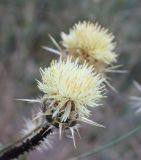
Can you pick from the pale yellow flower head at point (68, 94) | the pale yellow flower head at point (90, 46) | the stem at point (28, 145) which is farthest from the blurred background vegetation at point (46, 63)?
the pale yellow flower head at point (68, 94)

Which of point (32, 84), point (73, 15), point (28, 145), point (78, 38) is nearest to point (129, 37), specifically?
point (73, 15)

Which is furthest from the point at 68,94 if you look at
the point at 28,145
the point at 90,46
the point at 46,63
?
the point at 46,63

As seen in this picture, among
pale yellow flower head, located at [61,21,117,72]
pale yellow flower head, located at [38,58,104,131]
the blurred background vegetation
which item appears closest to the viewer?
pale yellow flower head, located at [38,58,104,131]

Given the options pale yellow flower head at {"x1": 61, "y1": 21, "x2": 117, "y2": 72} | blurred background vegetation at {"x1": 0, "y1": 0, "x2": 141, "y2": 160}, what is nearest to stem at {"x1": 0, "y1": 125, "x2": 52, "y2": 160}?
pale yellow flower head at {"x1": 61, "y1": 21, "x2": 117, "y2": 72}

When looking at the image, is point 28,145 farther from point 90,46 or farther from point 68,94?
point 90,46

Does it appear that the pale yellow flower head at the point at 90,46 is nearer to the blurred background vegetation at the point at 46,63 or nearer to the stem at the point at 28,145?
the stem at the point at 28,145

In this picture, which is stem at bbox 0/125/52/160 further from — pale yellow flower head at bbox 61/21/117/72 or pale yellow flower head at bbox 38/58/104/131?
pale yellow flower head at bbox 61/21/117/72
